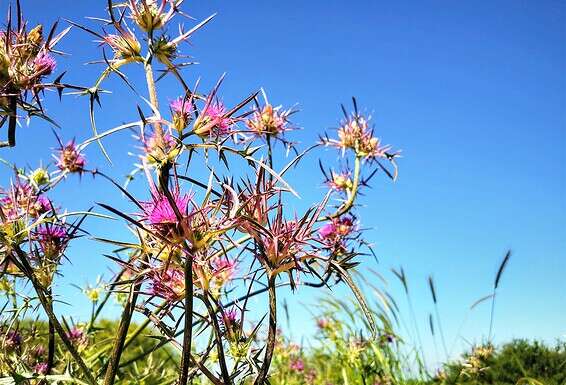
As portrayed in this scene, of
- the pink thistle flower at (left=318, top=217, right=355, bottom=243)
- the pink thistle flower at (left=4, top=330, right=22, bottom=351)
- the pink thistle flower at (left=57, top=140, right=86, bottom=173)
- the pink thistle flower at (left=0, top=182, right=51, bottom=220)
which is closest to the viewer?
the pink thistle flower at (left=0, top=182, right=51, bottom=220)

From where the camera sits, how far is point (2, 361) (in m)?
2.29

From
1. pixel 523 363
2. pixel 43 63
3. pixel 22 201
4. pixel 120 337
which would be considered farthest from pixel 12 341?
pixel 523 363

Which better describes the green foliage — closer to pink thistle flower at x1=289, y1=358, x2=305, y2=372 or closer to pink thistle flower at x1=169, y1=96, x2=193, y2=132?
pink thistle flower at x1=289, y1=358, x2=305, y2=372

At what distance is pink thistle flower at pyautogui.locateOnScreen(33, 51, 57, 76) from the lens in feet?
6.17

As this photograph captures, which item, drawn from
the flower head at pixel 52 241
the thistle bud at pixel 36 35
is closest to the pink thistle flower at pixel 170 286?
the flower head at pixel 52 241

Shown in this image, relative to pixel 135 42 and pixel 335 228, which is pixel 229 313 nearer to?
pixel 135 42

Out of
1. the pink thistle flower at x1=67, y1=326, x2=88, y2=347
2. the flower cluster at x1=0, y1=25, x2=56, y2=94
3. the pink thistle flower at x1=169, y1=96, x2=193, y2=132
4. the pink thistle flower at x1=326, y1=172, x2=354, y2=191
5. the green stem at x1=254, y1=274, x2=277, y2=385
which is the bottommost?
the green stem at x1=254, y1=274, x2=277, y2=385

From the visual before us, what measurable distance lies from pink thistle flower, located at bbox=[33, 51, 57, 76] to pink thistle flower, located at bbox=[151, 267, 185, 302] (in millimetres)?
843

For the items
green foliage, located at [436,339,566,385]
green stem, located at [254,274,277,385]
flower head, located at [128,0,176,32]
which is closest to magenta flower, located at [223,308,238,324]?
green stem, located at [254,274,277,385]

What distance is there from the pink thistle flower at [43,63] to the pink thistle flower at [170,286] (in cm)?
84

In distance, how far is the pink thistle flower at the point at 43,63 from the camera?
1881 millimetres

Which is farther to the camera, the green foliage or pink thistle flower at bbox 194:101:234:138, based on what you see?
the green foliage

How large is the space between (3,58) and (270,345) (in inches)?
48.1

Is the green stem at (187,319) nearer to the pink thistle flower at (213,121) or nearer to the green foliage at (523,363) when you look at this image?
the pink thistle flower at (213,121)
